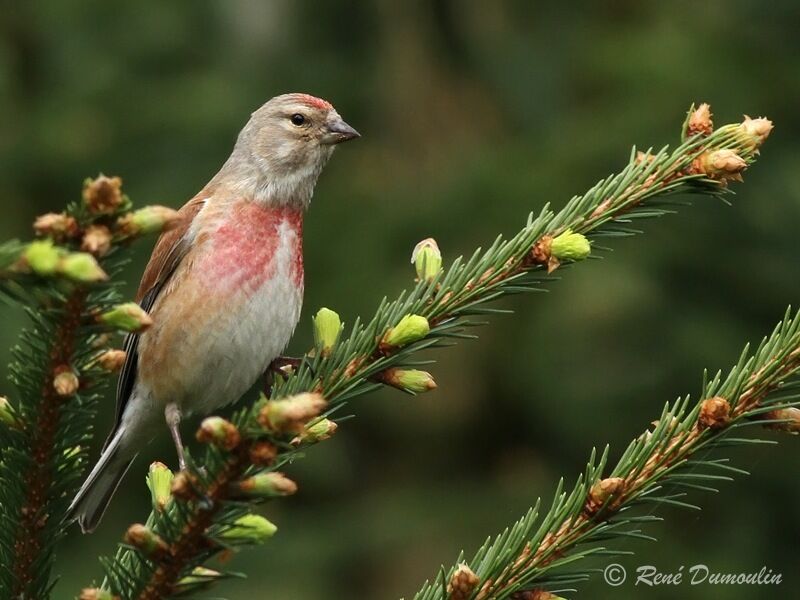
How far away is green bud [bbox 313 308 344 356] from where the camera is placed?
9.31 feet

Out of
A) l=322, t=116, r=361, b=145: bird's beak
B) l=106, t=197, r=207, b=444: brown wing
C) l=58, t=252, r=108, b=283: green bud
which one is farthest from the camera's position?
l=322, t=116, r=361, b=145: bird's beak

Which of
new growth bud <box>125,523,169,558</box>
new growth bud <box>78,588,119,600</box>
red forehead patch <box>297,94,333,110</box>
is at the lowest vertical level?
new growth bud <box>78,588,119,600</box>

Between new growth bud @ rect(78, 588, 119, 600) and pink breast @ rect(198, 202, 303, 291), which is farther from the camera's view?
pink breast @ rect(198, 202, 303, 291)

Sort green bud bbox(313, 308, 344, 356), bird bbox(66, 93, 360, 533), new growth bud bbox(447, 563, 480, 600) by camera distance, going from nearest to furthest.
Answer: new growth bud bbox(447, 563, 480, 600) → green bud bbox(313, 308, 344, 356) → bird bbox(66, 93, 360, 533)

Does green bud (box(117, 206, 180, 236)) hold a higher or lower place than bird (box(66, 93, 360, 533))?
lower

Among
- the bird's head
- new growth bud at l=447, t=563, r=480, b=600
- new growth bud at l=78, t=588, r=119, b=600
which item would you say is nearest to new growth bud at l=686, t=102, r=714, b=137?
new growth bud at l=447, t=563, r=480, b=600

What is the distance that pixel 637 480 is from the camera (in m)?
2.46

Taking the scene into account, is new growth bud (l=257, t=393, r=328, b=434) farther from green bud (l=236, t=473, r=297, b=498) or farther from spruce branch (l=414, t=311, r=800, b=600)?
spruce branch (l=414, t=311, r=800, b=600)

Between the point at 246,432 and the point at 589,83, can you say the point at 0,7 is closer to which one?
the point at 589,83

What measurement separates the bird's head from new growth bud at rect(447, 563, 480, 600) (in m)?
2.36

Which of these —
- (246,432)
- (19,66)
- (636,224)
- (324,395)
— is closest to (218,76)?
(19,66)

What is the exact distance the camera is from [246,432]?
2.02 metres

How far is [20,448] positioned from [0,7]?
8.95 meters

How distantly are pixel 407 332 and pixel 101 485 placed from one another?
65.4 inches
